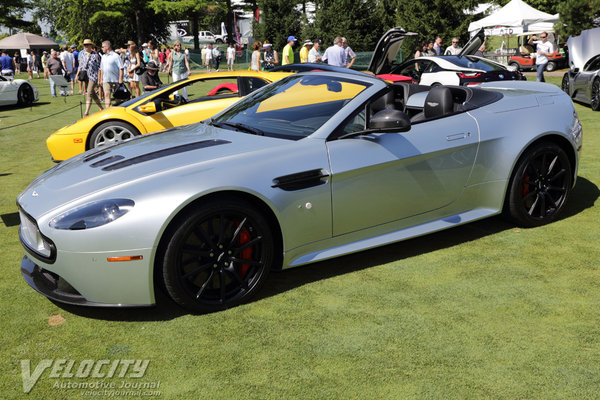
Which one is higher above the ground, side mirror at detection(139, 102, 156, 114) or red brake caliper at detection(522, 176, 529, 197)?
side mirror at detection(139, 102, 156, 114)

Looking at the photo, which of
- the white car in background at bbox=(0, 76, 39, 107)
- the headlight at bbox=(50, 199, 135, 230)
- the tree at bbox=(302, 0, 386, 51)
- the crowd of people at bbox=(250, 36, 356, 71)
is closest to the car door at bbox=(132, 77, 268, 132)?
the headlight at bbox=(50, 199, 135, 230)

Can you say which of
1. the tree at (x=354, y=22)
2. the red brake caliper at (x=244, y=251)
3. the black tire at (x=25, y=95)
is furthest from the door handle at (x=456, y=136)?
the tree at (x=354, y=22)

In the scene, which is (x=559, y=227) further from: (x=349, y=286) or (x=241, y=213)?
(x=241, y=213)

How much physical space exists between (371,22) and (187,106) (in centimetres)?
3690

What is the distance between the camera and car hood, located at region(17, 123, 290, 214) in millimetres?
3602

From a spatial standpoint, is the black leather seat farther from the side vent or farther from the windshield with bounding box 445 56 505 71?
the windshield with bounding box 445 56 505 71

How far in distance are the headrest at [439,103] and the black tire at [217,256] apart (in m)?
1.74

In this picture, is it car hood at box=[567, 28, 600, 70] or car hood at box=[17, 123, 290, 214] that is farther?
car hood at box=[567, 28, 600, 70]

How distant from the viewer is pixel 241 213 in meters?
3.64

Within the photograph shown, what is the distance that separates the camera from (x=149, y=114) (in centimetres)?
825

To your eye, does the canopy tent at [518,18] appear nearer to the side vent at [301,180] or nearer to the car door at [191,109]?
the car door at [191,109]

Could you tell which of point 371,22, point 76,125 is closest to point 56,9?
point 371,22

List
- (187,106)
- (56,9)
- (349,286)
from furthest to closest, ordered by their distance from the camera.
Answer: (56,9) → (187,106) → (349,286)

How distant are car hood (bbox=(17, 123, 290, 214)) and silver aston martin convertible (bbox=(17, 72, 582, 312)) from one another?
0.02 meters
